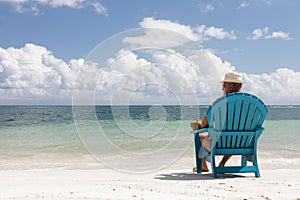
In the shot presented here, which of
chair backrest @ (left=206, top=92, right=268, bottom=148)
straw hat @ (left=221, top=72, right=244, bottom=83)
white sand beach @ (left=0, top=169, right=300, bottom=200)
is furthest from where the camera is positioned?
straw hat @ (left=221, top=72, right=244, bottom=83)

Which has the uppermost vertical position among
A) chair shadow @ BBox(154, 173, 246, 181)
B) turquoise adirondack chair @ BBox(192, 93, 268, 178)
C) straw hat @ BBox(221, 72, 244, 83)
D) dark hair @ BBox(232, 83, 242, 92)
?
straw hat @ BBox(221, 72, 244, 83)

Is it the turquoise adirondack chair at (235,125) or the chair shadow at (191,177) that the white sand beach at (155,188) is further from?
the turquoise adirondack chair at (235,125)

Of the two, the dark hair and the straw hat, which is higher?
the straw hat

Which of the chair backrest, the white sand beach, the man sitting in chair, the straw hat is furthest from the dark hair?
the white sand beach

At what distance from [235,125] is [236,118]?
0.11 meters

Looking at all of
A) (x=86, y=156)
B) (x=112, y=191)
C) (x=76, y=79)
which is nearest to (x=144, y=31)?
(x=76, y=79)

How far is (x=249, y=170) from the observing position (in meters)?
4.98

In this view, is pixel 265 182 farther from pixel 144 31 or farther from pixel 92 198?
pixel 144 31

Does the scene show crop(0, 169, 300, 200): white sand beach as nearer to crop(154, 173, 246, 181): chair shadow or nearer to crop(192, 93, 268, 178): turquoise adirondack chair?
crop(154, 173, 246, 181): chair shadow

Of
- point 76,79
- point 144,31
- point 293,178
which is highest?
point 144,31

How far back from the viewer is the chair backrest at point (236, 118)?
4.82 meters

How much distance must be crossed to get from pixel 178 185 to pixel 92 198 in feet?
4.10

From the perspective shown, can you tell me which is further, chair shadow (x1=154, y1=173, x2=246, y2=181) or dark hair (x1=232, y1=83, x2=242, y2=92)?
dark hair (x1=232, y1=83, x2=242, y2=92)

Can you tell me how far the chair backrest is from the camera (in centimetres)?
482
